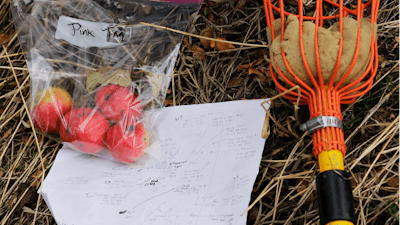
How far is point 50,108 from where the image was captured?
0.99 meters

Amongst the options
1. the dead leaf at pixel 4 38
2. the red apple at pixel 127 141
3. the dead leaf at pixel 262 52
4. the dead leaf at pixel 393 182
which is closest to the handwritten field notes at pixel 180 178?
the red apple at pixel 127 141

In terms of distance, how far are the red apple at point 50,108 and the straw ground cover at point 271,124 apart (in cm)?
10

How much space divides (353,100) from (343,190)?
0.93 feet

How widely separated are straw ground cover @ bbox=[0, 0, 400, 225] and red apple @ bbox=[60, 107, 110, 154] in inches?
5.6

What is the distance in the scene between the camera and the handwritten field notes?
2.79 feet

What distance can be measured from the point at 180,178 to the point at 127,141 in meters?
0.21

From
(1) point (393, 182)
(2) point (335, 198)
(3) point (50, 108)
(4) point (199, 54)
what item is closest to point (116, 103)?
(3) point (50, 108)

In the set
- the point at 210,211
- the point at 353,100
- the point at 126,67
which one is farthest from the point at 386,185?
the point at 126,67

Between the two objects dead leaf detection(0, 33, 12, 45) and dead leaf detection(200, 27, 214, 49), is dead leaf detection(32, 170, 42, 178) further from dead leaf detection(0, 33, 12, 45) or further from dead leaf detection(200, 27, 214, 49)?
dead leaf detection(200, 27, 214, 49)

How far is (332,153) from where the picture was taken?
2.22 feet

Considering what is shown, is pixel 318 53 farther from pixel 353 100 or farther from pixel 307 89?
pixel 353 100

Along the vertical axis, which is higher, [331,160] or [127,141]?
[127,141]

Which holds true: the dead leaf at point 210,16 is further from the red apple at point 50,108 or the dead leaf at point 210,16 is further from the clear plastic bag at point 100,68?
the red apple at point 50,108

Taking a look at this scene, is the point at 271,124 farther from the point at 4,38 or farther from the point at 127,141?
the point at 4,38
